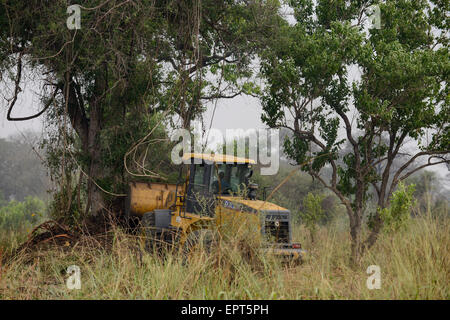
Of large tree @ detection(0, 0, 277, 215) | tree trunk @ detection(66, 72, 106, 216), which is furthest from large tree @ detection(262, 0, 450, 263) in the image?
tree trunk @ detection(66, 72, 106, 216)

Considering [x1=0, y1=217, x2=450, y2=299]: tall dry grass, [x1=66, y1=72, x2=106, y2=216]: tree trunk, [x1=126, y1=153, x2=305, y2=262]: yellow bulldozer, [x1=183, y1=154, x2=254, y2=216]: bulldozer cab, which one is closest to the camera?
[x1=0, y1=217, x2=450, y2=299]: tall dry grass

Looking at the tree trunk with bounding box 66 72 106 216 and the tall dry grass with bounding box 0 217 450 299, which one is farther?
the tree trunk with bounding box 66 72 106 216

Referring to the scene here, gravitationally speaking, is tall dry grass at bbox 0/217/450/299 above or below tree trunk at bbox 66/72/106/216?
below

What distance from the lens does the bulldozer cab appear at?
7.80 metres

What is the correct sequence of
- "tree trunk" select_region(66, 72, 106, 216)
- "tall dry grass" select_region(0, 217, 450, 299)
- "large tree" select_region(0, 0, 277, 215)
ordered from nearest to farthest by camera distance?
"tall dry grass" select_region(0, 217, 450, 299) < "large tree" select_region(0, 0, 277, 215) < "tree trunk" select_region(66, 72, 106, 216)

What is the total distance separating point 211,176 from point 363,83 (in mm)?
4656

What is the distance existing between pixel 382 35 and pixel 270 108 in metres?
3.06

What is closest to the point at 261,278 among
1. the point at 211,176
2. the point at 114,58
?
the point at 211,176

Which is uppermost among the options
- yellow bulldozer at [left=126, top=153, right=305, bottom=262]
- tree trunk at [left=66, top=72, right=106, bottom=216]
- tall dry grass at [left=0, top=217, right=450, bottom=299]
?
tree trunk at [left=66, top=72, right=106, bottom=216]

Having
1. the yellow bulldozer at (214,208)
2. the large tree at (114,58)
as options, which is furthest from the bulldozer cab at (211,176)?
the large tree at (114,58)

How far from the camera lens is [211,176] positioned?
308 inches

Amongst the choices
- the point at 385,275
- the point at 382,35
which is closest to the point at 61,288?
the point at 385,275

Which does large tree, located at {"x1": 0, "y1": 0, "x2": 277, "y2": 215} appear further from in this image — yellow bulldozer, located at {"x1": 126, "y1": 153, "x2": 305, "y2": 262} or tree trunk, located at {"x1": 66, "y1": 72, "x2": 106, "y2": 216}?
yellow bulldozer, located at {"x1": 126, "y1": 153, "x2": 305, "y2": 262}

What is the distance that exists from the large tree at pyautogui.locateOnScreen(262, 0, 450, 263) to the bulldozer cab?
159cm
